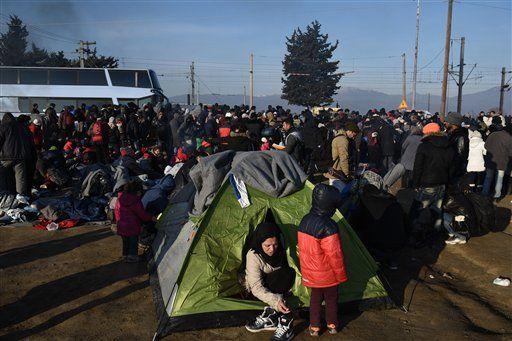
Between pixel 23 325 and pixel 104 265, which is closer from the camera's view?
pixel 23 325

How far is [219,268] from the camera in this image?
515 centimetres

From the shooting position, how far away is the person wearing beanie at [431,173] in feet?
25.3

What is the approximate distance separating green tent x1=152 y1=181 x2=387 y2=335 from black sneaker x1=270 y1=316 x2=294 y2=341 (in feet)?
1.38

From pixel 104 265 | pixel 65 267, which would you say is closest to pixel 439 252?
pixel 104 265

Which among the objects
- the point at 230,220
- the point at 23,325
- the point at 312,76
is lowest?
the point at 23,325

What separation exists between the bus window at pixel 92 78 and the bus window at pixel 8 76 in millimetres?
3217

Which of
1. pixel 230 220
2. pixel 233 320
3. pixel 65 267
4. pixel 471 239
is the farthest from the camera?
pixel 471 239

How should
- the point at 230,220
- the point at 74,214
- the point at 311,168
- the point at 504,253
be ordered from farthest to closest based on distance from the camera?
the point at 311,168 → the point at 74,214 → the point at 504,253 → the point at 230,220

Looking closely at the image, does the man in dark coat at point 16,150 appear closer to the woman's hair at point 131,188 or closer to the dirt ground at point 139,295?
the dirt ground at point 139,295

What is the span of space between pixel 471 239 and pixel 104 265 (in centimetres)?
644

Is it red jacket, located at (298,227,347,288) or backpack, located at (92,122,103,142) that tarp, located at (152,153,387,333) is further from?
backpack, located at (92,122,103,142)

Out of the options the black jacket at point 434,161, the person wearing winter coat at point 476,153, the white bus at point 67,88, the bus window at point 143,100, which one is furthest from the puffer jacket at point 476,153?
the bus window at point 143,100

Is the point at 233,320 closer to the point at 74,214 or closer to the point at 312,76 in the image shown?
the point at 74,214

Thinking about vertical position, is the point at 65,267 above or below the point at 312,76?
below
